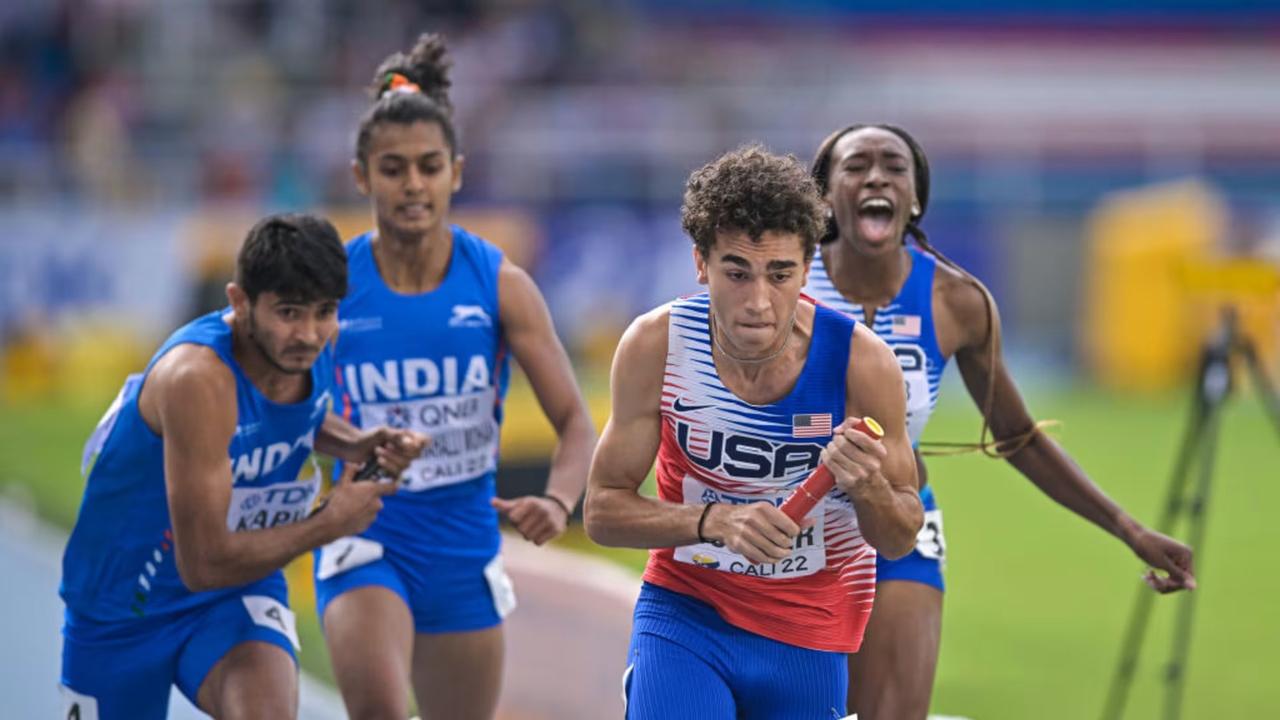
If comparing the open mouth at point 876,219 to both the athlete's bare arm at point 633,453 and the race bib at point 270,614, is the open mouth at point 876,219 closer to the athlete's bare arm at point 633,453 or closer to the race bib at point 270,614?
the athlete's bare arm at point 633,453

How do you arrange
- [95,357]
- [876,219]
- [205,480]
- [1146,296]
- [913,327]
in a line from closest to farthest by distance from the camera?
[205,480] → [876,219] → [913,327] → [95,357] → [1146,296]

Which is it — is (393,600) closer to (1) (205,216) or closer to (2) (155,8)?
(1) (205,216)

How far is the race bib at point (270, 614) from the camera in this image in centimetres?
535

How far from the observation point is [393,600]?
583 cm

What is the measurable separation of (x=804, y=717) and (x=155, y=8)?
23.2 metres

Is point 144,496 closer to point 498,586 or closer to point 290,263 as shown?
point 290,263

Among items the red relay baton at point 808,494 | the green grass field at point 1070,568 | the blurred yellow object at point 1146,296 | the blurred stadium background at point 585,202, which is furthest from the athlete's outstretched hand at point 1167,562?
the blurred yellow object at point 1146,296

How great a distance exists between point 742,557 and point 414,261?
6.73 ft

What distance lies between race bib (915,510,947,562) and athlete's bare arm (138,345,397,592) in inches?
74.3

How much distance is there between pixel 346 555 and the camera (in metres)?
5.90

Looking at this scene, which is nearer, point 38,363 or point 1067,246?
point 38,363

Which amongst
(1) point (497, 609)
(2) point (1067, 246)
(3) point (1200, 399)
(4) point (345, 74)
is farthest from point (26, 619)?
(2) point (1067, 246)

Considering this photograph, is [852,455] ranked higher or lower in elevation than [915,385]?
higher

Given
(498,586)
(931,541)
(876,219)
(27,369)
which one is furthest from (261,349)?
(27,369)
